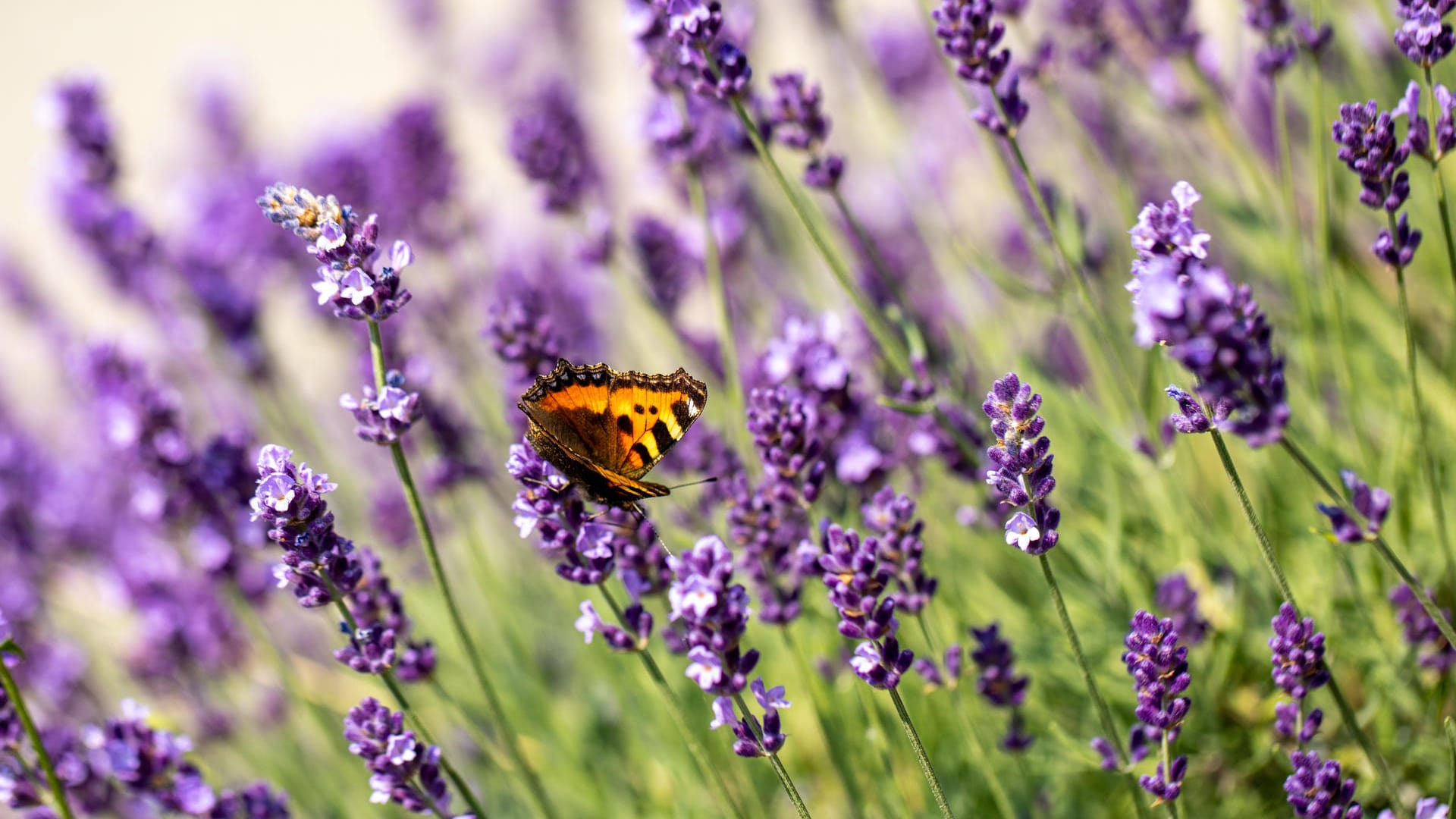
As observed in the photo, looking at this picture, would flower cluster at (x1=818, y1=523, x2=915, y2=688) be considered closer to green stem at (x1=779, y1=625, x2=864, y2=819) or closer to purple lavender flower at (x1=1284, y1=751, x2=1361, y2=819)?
green stem at (x1=779, y1=625, x2=864, y2=819)

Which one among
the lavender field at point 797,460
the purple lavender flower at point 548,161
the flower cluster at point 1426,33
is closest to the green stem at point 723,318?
the lavender field at point 797,460

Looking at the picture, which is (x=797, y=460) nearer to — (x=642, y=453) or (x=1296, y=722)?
(x=642, y=453)

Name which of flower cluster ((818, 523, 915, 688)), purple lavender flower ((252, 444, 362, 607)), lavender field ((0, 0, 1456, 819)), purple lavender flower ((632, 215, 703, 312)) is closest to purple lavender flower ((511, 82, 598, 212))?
lavender field ((0, 0, 1456, 819))

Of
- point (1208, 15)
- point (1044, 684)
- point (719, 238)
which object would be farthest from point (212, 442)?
point (1208, 15)

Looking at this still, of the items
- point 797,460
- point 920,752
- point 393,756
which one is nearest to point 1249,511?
point 920,752

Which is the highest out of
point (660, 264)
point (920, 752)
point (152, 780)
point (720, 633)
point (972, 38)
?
point (660, 264)

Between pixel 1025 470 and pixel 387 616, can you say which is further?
pixel 387 616

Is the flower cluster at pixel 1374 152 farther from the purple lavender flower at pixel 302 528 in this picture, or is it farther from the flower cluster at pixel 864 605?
the purple lavender flower at pixel 302 528
